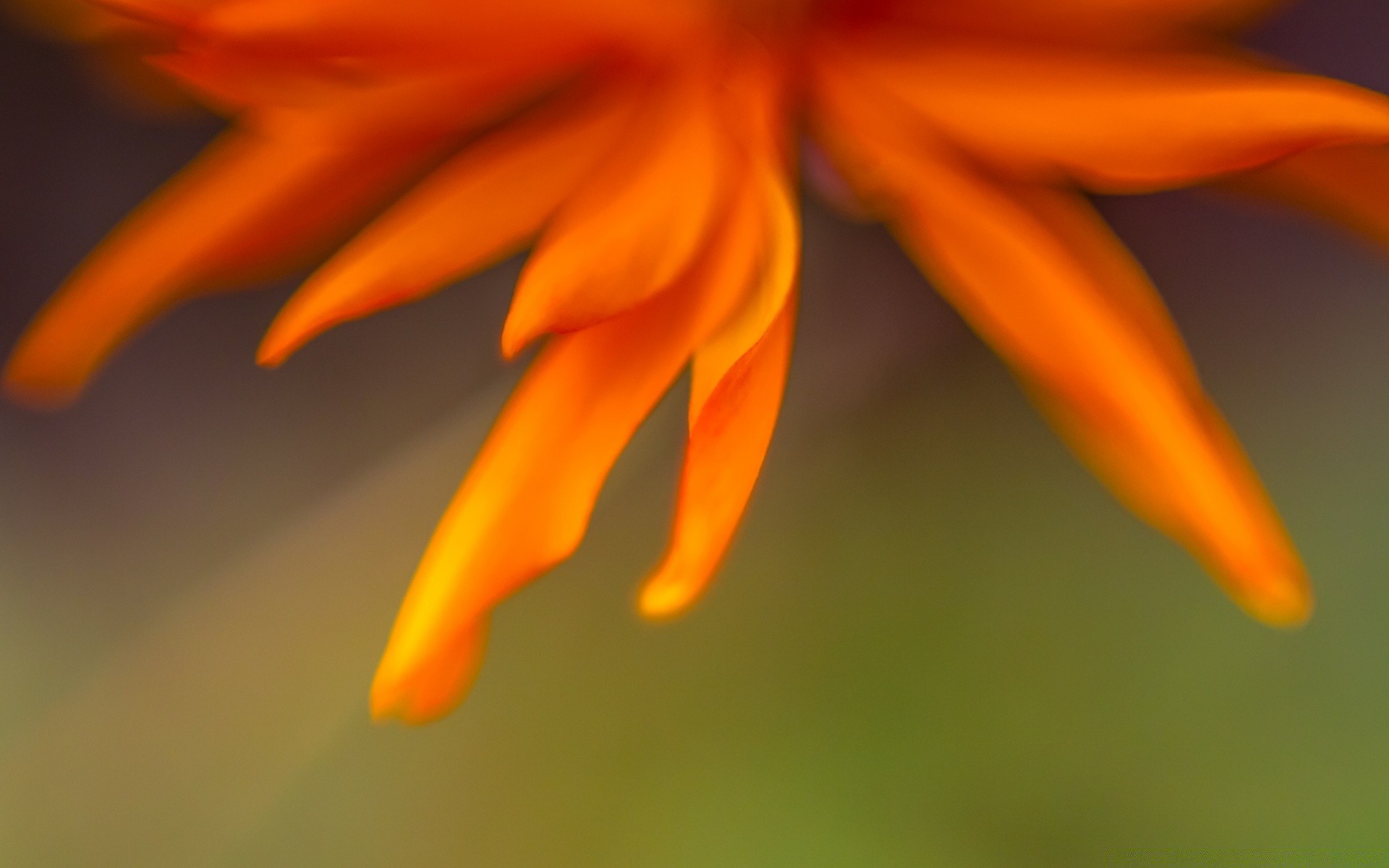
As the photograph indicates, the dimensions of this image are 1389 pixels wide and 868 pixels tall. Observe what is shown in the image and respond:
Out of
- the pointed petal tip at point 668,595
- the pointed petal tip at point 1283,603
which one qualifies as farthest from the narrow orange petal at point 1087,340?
the pointed petal tip at point 668,595

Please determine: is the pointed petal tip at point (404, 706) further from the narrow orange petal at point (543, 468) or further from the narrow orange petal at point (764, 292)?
the narrow orange petal at point (764, 292)

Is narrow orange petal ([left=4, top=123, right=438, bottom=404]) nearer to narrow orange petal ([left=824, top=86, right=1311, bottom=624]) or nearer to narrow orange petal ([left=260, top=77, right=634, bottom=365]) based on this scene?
narrow orange petal ([left=260, top=77, right=634, bottom=365])

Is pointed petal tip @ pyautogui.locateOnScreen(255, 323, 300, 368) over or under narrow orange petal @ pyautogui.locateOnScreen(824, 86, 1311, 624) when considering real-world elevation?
over

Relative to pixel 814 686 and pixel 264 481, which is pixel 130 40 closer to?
pixel 264 481

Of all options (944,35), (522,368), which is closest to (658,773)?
(522,368)

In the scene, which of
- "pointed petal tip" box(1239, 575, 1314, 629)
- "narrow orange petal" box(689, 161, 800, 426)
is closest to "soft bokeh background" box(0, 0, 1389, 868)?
"pointed petal tip" box(1239, 575, 1314, 629)

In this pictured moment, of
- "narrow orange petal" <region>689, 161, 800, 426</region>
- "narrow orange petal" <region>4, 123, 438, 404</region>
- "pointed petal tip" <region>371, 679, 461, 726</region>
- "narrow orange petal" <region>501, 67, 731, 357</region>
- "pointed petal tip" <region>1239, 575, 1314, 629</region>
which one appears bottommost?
"pointed petal tip" <region>1239, 575, 1314, 629</region>

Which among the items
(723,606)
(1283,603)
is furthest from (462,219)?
(1283,603)
